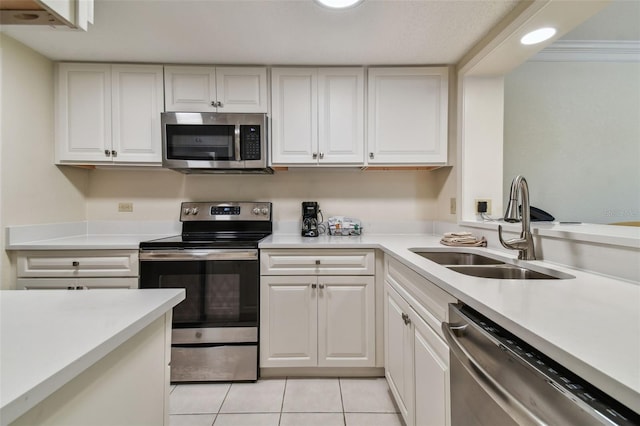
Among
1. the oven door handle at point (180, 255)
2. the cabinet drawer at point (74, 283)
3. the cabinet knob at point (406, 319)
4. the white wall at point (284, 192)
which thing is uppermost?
the white wall at point (284, 192)

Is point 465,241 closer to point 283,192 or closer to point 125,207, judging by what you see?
point 283,192

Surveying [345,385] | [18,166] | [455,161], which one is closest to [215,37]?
[18,166]

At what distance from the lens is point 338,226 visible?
233 centimetres

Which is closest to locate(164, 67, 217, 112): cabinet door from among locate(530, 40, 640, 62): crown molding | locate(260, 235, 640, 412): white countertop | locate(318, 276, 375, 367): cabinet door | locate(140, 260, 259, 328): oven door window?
locate(140, 260, 259, 328): oven door window

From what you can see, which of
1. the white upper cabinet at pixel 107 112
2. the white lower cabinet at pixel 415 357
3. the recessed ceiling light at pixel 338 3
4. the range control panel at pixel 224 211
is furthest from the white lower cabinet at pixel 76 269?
the recessed ceiling light at pixel 338 3

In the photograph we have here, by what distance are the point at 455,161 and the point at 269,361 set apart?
6.28 feet

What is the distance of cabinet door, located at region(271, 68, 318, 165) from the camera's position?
7.02 feet

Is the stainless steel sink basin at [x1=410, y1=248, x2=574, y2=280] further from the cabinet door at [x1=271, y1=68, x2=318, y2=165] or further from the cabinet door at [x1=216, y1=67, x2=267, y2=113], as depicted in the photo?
the cabinet door at [x1=216, y1=67, x2=267, y2=113]

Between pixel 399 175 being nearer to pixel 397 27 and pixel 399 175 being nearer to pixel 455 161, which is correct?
pixel 455 161

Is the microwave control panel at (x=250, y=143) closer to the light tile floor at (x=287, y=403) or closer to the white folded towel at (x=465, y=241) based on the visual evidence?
the white folded towel at (x=465, y=241)

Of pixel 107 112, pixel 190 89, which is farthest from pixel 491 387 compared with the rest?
pixel 107 112

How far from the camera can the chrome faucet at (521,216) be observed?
1227mm

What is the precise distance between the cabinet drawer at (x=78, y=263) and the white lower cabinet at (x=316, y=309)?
0.87 meters

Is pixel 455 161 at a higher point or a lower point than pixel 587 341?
higher
